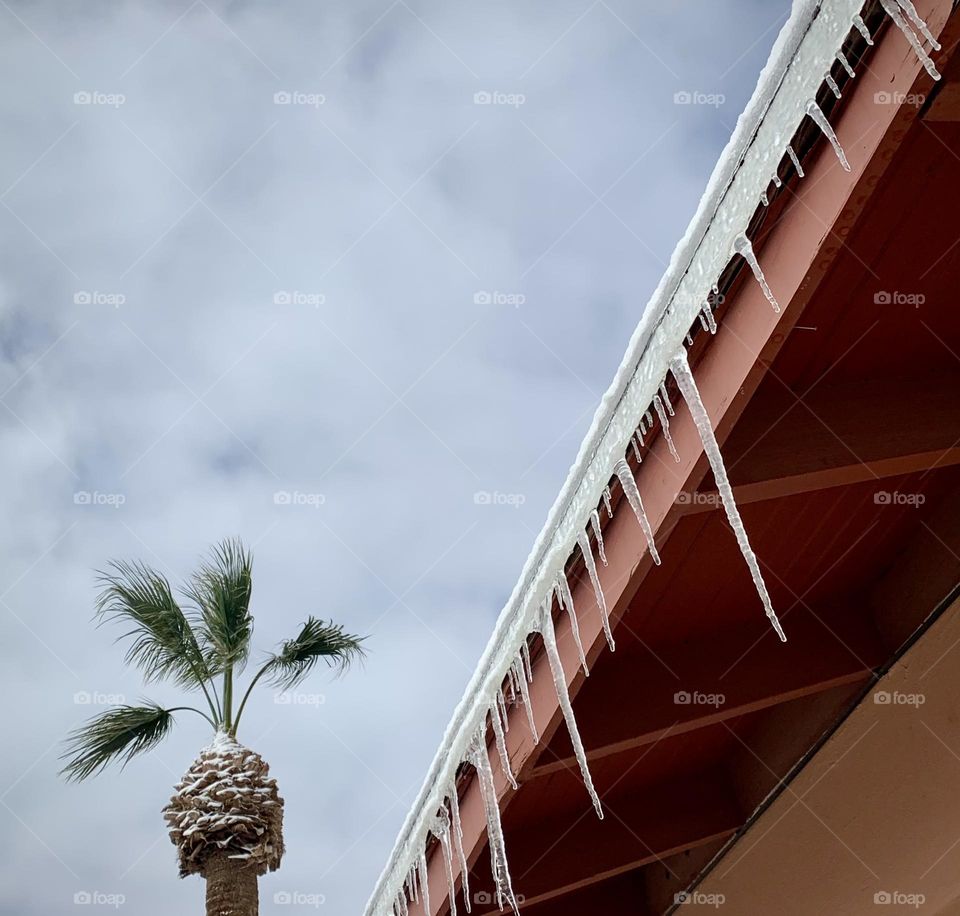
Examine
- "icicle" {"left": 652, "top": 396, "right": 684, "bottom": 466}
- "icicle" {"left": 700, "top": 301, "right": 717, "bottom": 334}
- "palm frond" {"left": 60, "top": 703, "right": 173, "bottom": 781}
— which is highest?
"palm frond" {"left": 60, "top": 703, "right": 173, "bottom": 781}

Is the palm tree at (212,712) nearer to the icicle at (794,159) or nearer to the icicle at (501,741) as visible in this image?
the icicle at (501,741)

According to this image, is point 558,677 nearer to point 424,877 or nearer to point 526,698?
point 526,698

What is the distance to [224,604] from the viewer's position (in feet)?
22.4

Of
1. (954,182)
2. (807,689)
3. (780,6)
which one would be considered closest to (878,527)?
(807,689)

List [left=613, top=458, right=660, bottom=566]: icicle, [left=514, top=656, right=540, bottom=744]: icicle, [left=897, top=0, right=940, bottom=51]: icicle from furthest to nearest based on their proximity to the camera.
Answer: [left=514, top=656, right=540, bottom=744]: icicle
[left=613, top=458, right=660, bottom=566]: icicle
[left=897, top=0, right=940, bottom=51]: icicle

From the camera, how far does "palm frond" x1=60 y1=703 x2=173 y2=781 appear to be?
595cm

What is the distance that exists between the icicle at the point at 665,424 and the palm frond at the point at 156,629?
5.55 metres

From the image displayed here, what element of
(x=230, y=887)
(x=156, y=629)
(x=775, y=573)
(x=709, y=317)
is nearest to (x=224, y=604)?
(x=156, y=629)

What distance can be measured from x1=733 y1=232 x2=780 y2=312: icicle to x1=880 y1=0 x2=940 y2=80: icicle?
0.43 m

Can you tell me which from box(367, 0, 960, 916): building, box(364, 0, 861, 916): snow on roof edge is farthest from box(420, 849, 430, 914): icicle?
box(364, 0, 861, 916): snow on roof edge

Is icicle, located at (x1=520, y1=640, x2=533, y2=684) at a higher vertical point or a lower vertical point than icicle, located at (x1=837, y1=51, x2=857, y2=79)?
lower

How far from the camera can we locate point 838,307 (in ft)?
7.31

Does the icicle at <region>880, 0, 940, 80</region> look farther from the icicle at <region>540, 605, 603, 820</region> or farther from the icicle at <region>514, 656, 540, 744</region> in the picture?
the icicle at <region>514, 656, 540, 744</region>

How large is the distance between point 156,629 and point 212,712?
77 centimetres
